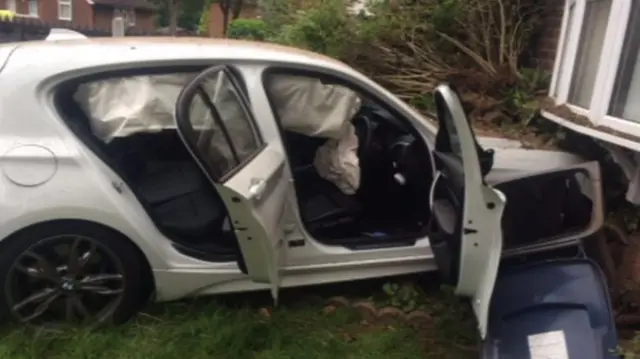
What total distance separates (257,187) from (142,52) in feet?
3.47

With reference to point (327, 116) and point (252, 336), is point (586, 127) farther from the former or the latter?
point (252, 336)

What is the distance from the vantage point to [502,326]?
3.10 m

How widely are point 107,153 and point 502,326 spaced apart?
7.01 ft

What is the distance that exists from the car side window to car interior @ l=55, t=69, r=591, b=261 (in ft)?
0.90

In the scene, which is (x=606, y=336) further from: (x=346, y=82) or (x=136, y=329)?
(x=136, y=329)

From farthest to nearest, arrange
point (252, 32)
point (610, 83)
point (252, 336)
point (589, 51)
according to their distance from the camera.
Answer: point (252, 32) → point (589, 51) → point (610, 83) → point (252, 336)

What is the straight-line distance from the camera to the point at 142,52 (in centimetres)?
338

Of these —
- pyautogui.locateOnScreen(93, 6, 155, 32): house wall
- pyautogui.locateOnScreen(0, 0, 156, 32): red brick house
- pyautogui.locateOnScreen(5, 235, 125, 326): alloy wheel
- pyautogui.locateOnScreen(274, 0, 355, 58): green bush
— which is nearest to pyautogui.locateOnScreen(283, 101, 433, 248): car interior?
pyautogui.locateOnScreen(5, 235, 125, 326): alloy wheel

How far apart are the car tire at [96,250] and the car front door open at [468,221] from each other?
1.58 metres

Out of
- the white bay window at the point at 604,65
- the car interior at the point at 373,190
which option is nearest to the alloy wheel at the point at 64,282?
the car interior at the point at 373,190

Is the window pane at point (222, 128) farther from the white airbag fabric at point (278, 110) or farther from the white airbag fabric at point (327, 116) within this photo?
the white airbag fabric at point (327, 116)

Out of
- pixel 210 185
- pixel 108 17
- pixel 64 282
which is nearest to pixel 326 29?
pixel 210 185

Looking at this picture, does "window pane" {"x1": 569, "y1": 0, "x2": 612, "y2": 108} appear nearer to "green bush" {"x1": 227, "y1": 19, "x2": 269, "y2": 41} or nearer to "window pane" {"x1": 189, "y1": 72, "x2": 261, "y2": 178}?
"window pane" {"x1": 189, "y1": 72, "x2": 261, "y2": 178}

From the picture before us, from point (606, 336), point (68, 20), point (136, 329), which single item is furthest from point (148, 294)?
point (68, 20)
